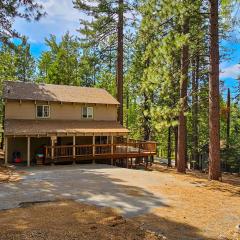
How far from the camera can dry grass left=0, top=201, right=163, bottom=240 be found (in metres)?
7.39

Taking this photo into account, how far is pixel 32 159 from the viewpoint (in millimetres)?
25406

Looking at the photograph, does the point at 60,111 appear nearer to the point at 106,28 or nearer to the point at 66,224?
the point at 106,28

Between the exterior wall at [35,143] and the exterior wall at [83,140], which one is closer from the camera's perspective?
the exterior wall at [35,143]

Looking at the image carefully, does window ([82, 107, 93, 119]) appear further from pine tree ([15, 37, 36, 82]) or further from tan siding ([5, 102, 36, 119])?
pine tree ([15, 37, 36, 82])

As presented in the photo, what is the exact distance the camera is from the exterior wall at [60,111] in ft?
80.7

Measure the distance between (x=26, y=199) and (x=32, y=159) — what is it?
578 inches

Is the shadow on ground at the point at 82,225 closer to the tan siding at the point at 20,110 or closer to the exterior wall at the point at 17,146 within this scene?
the exterior wall at the point at 17,146

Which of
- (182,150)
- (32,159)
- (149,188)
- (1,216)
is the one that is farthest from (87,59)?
(1,216)

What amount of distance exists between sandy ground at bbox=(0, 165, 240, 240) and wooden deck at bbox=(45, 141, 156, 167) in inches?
233

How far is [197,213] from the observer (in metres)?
10.1

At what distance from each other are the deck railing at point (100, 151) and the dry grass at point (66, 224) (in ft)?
44.3

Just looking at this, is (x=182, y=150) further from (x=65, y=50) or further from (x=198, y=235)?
(x=65, y=50)

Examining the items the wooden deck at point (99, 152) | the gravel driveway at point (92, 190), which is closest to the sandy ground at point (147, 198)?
the gravel driveway at point (92, 190)

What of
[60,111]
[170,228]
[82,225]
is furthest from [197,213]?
[60,111]
